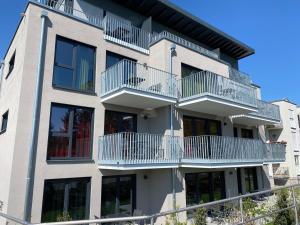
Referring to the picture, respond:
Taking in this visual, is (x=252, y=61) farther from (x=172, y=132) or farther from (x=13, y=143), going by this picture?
(x=13, y=143)

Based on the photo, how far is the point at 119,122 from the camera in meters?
11.1

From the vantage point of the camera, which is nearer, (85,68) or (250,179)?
(85,68)

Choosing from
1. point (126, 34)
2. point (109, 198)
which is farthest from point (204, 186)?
point (126, 34)

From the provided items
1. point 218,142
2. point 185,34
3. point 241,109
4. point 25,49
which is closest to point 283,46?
point 241,109

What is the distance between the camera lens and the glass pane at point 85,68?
10.2 m

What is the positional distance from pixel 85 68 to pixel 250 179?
14138 millimetres

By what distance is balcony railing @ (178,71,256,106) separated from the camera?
37.7 ft

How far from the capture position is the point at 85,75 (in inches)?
409

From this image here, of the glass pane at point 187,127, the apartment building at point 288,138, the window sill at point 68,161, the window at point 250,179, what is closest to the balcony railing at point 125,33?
the glass pane at point 187,127

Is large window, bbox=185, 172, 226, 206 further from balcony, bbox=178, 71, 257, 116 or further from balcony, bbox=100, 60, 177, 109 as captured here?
balcony, bbox=100, 60, 177, 109

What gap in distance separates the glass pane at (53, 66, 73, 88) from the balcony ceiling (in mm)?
6052

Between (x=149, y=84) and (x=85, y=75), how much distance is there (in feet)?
11.0

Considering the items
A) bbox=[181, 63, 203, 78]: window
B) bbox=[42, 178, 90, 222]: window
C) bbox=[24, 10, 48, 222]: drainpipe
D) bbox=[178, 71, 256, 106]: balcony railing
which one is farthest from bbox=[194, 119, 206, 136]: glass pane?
bbox=[24, 10, 48, 222]: drainpipe

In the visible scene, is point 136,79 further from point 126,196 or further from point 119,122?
point 126,196
